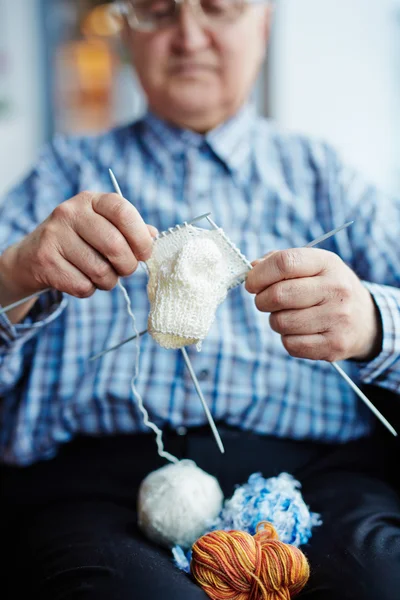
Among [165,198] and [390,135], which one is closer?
[165,198]

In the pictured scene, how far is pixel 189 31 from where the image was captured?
3.37ft

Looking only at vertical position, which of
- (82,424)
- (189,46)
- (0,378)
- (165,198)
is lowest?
(82,424)

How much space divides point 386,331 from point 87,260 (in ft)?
1.37

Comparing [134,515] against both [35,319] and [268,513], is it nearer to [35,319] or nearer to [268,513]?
[268,513]

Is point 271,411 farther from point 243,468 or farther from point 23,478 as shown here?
point 23,478

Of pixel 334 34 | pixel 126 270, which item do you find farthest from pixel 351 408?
pixel 334 34

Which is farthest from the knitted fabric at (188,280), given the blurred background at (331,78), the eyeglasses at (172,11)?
the blurred background at (331,78)

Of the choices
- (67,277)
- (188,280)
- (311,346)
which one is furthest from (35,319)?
(311,346)

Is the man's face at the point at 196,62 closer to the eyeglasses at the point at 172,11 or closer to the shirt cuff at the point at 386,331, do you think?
the eyeglasses at the point at 172,11

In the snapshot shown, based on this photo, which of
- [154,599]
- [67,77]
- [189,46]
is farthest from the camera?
[67,77]

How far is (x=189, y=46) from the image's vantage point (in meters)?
1.02

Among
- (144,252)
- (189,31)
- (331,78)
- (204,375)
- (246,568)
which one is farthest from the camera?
(331,78)

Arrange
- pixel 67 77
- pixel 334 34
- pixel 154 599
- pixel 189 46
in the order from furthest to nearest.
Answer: pixel 67 77 < pixel 334 34 < pixel 189 46 < pixel 154 599

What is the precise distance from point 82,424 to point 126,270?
33cm
